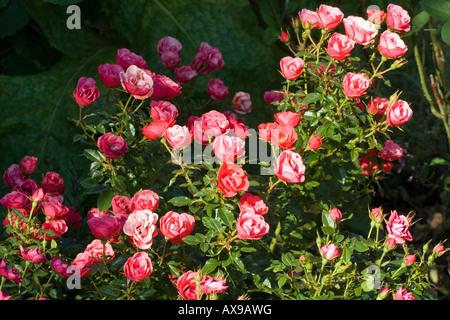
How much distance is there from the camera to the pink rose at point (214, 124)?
62.0 inches

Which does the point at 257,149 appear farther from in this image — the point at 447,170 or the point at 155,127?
the point at 447,170

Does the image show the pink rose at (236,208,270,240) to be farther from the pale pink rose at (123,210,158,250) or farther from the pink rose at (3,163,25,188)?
the pink rose at (3,163,25,188)

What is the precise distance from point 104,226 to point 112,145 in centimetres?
23

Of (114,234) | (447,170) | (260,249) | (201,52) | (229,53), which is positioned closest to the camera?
(114,234)

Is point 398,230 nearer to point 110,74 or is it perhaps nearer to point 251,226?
point 251,226

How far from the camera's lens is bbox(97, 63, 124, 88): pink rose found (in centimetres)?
169

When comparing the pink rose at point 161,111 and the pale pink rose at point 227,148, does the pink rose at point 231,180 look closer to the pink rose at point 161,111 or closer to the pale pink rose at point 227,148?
the pale pink rose at point 227,148

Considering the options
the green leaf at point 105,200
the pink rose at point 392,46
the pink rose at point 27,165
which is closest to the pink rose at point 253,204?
the green leaf at point 105,200

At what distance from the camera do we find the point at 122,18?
2.87 meters

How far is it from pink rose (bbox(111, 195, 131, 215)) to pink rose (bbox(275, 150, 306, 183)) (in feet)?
1.48

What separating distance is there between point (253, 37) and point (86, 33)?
83 centimetres

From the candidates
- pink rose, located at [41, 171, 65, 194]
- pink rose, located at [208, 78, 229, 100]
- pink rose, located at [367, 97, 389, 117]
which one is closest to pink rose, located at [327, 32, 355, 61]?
pink rose, located at [367, 97, 389, 117]

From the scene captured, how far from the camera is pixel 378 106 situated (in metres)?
1.86

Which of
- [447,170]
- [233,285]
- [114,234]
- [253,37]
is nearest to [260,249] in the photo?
[233,285]
